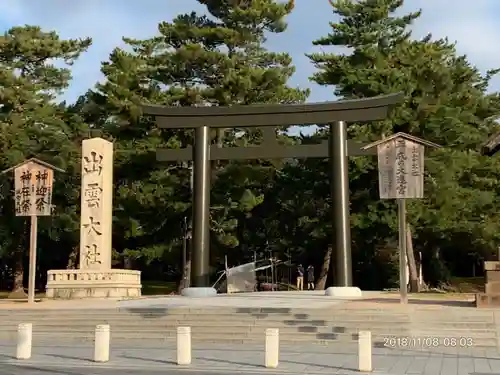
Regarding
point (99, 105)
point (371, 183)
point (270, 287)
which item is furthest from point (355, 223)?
point (99, 105)

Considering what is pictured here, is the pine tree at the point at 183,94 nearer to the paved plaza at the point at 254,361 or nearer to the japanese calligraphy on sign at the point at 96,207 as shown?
the japanese calligraphy on sign at the point at 96,207

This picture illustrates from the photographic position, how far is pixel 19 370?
10398mm

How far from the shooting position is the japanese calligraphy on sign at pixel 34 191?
21469mm

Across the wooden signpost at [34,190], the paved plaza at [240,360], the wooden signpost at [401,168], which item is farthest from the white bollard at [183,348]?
the wooden signpost at [34,190]

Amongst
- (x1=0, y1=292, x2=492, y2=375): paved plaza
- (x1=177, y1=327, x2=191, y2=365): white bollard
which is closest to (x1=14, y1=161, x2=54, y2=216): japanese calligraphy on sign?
(x1=0, y1=292, x2=492, y2=375): paved plaza

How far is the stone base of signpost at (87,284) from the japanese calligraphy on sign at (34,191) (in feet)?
9.14

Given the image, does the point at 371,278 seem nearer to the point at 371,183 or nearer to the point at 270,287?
the point at 270,287

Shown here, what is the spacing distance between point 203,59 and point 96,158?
8713 mm

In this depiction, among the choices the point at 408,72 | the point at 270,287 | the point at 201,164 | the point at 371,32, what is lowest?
the point at 270,287

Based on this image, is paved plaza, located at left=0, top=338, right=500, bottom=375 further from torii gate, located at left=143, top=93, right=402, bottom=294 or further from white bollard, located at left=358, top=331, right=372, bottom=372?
torii gate, located at left=143, top=93, right=402, bottom=294

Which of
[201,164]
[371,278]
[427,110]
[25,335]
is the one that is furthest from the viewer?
[371,278]

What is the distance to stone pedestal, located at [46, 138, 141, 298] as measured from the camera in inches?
902
